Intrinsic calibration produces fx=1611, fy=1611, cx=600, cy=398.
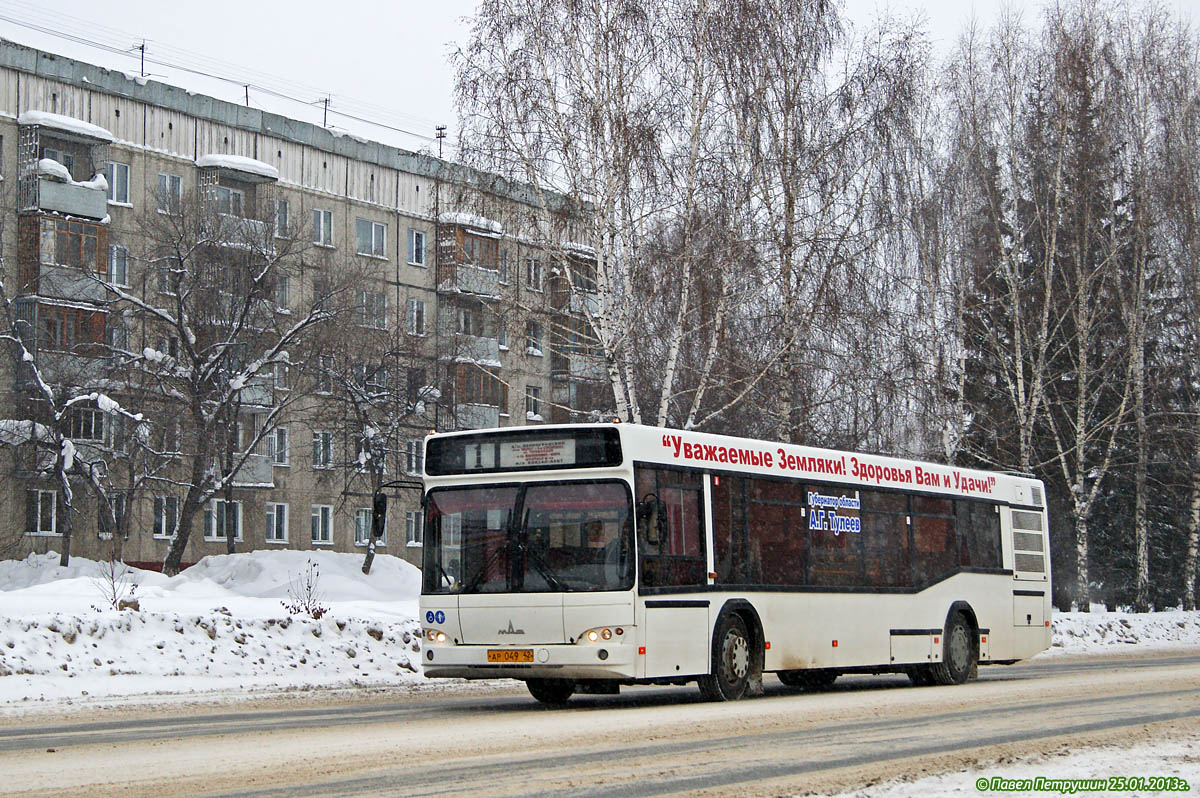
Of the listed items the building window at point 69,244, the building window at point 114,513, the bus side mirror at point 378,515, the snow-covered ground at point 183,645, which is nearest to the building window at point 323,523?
the building window at point 114,513

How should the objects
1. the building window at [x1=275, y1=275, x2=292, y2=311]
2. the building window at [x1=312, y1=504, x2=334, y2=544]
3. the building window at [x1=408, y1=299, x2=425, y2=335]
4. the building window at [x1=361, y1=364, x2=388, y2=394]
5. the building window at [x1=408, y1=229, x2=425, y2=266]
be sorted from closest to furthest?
1. the building window at [x1=275, y1=275, x2=292, y2=311]
2. the building window at [x1=361, y1=364, x2=388, y2=394]
3. the building window at [x1=408, y1=299, x2=425, y2=335]
4. the building window at [x1=312, y1=504, x2=334, y2=544]
5. the building window at [x1=408, y1=229, x2=425, y2=266]

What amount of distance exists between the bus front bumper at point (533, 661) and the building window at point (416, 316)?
4135 cm

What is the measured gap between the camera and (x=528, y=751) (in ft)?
38.1

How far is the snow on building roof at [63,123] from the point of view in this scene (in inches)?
1946

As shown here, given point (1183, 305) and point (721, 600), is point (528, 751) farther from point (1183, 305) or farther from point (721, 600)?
point (1183, 305)

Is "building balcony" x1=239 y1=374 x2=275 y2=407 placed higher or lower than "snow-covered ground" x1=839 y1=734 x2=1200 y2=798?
higher

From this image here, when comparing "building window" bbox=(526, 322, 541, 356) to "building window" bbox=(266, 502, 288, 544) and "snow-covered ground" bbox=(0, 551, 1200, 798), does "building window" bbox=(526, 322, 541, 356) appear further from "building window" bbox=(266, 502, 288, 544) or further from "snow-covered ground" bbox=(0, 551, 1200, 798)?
"building window" bbox=(266, 502, 288, 544)

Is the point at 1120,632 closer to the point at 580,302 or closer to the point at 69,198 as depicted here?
the point at 580,302

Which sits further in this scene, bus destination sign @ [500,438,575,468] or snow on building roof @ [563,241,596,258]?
snow on building roof @ [563,241,596,258]

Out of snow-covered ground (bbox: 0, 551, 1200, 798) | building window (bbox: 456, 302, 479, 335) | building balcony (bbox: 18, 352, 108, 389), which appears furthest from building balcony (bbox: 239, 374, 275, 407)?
snow-covered ground (bbox: 0, 551, 1200, 798)

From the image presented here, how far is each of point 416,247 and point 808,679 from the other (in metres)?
45.6

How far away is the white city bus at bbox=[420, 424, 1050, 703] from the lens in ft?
53.0

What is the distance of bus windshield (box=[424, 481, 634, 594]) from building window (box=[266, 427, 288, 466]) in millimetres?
41849

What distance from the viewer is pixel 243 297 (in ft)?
146
